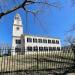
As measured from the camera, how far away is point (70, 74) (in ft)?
60.5

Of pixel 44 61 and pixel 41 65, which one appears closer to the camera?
pixel 41 65

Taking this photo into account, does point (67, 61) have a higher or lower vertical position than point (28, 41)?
lower

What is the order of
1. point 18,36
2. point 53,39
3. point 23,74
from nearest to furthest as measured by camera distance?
point 23,74
point 18,36
point 53,39

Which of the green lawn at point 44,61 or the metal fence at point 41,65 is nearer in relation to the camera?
the metal fence at point 41,65

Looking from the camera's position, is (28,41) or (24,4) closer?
(24,4)

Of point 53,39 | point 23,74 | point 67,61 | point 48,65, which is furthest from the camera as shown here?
point 53,39

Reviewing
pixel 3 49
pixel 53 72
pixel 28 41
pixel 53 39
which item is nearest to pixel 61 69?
pixel 53 72

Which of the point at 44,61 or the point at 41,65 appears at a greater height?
the point at 44,61

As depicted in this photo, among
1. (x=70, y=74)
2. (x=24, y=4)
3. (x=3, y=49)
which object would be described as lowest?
(x=70, y=74)

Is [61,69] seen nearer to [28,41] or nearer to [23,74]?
[23,74]

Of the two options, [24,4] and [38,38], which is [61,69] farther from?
[38,38]

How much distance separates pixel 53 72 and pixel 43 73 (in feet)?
2.66

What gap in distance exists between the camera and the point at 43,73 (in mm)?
18453

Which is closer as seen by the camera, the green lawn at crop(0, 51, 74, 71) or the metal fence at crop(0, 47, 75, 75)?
the metal fence at crop(0, 47, 75, 75)
